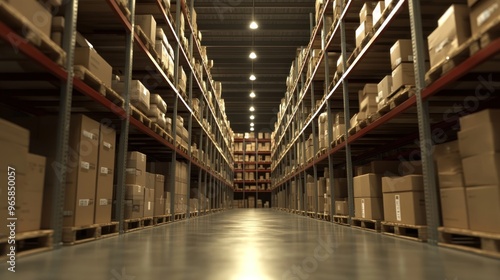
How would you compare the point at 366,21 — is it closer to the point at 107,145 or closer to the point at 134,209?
the point at 107,145

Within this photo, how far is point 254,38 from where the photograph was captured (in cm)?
1384

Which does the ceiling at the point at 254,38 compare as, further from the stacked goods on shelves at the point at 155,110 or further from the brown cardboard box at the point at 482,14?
the brown cardboard box at the point at 482,14

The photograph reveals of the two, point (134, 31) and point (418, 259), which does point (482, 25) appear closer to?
point (418, 259)

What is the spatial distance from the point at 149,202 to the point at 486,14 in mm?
5072

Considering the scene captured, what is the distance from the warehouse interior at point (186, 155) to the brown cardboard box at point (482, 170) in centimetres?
1

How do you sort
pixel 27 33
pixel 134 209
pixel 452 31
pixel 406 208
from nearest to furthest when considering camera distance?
pixel 27 33 → pixel 452 31 → pixel 406 208 → pixel 134 209

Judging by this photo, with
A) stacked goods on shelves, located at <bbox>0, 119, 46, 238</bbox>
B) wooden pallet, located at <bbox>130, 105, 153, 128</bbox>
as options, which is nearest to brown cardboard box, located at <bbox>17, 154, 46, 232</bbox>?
stacked goods on shelves, located at <bbox>0, 119, 46, 238</bbox>

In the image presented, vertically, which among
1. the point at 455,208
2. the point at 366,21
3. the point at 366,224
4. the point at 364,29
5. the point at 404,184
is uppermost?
the point at 366,21

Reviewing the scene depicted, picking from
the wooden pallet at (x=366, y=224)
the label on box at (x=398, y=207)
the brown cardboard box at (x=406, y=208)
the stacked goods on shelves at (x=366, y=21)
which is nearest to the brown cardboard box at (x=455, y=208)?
the brown cardboard box at (x=406, y=208)

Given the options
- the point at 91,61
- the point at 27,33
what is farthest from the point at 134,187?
the point at 27,33

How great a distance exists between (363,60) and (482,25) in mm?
2935

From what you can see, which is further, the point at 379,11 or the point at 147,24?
the point at 147,24

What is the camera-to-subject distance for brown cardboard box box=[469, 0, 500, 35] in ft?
8.60

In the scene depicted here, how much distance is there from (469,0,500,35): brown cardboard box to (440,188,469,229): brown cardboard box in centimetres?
137
